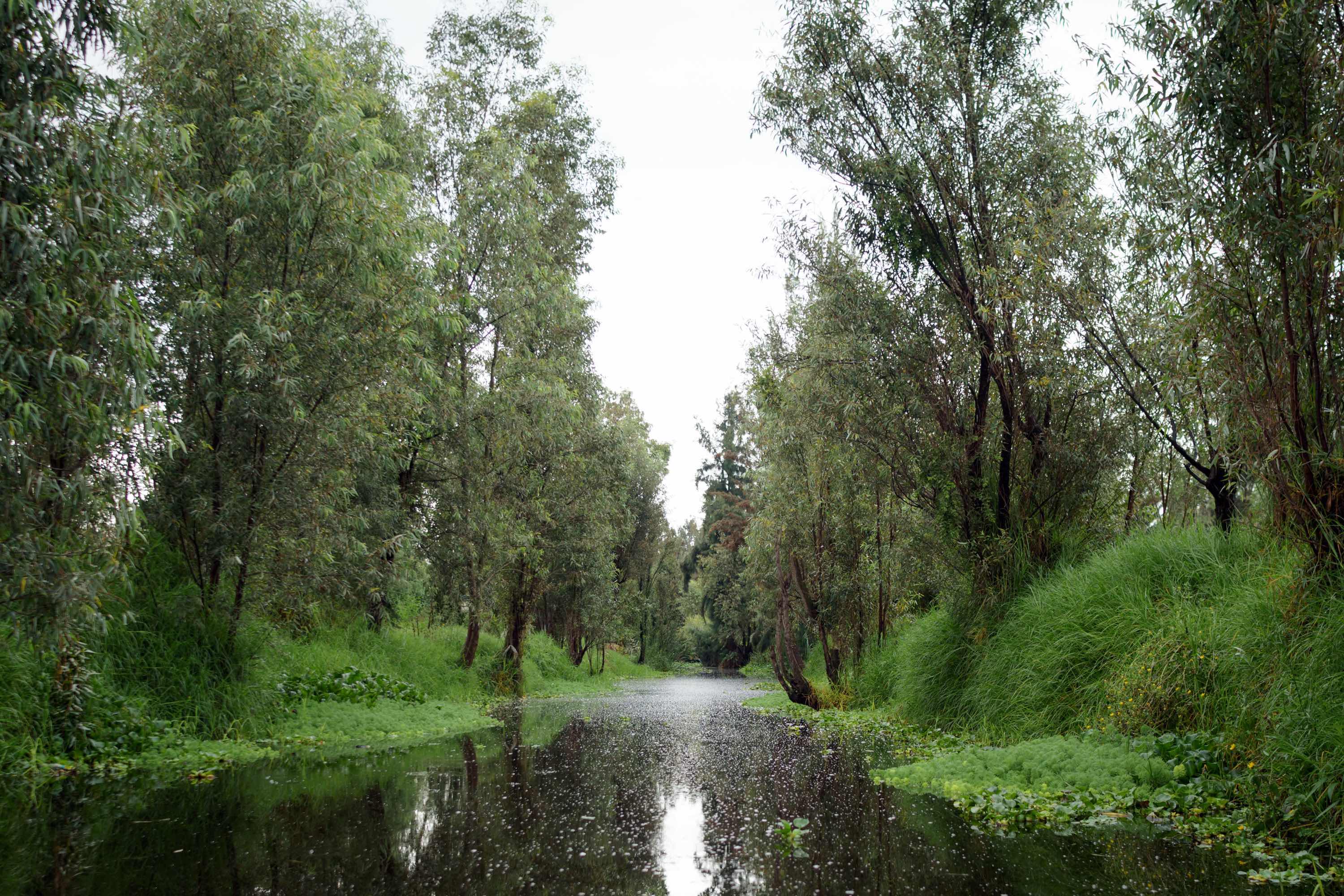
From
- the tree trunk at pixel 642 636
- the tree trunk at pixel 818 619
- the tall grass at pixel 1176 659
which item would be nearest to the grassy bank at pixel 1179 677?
the tall grass at pixel 1176 659

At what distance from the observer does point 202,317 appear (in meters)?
10.4

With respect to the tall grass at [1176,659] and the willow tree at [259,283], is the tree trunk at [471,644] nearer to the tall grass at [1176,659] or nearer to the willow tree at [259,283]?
the willow tree at [259,283]

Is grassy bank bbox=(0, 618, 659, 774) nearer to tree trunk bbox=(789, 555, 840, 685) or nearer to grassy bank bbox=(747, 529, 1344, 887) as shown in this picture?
grassy bank bbox=(747, 529, 1344, 887)

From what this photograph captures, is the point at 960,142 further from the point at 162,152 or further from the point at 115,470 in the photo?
the point at 115,470

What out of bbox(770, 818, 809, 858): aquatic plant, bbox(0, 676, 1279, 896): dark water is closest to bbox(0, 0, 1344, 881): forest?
bbox(0, 676, 1279, 896): dark water

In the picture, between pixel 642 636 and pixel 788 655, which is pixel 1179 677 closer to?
pixel 788 655

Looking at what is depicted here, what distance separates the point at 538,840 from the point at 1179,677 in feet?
18.9

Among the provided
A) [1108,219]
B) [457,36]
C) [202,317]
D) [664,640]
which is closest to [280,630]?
[202,317]

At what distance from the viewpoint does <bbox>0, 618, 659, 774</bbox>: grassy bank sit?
791 cm

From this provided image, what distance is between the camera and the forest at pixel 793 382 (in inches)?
253

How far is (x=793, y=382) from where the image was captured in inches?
663

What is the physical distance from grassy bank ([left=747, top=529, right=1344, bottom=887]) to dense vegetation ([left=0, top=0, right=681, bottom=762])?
8.04 metres

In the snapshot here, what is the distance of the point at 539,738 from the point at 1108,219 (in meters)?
11.0

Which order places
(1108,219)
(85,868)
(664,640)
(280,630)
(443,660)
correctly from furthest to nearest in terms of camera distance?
(664,640) → (443,660) → (280,630) → (1108,219) → (85,868)
